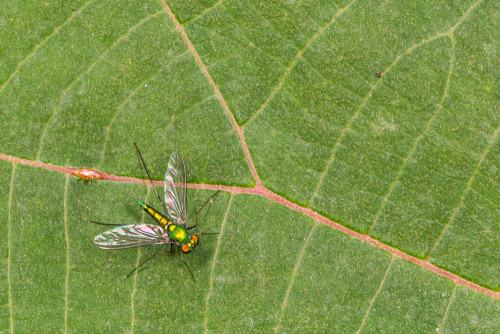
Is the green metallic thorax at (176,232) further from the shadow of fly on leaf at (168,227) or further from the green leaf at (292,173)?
the green leaf at (292,173)

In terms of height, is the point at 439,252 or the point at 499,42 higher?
the point at 499,42

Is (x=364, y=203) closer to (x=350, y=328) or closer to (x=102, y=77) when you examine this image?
(x=350, y=328)

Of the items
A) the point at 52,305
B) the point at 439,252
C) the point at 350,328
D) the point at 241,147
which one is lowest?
the point at 52,305

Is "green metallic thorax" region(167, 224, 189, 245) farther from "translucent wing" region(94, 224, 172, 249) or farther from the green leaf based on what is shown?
the green leaf

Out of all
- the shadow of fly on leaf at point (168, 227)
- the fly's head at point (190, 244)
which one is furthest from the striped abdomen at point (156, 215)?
the fly's head at point (190, 244)

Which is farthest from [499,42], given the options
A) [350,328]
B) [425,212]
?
[350,328]

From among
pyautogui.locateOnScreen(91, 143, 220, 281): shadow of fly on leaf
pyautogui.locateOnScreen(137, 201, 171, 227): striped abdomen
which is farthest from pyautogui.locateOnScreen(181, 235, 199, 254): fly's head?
pyautogui.locateOnScreen(137, 201, 171, 227): striped abdomen

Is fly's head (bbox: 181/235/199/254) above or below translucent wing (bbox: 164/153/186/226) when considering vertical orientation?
below
